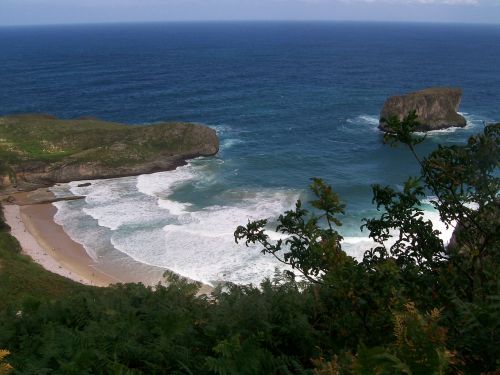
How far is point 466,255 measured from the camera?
9.02m

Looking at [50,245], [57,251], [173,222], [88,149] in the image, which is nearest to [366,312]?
[57,251]

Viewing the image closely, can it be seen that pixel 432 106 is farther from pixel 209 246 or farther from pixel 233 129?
pixel 209 246

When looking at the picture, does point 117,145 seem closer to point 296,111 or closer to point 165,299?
point 296,111

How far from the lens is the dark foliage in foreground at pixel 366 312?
606cm

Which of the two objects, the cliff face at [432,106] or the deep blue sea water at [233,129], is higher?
the cliff face at [432,106]

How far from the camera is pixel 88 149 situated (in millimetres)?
66500

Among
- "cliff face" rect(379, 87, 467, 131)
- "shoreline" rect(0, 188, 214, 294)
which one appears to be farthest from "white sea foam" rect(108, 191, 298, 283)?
"cliff face" rect(379, 87, 467, 131)

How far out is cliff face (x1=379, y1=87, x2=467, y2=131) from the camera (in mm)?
77062

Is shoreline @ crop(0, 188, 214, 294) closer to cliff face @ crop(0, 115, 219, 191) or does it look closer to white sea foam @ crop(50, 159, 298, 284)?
white sea foam @ crop(50, 159, 298, 284)

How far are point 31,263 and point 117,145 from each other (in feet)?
99.7

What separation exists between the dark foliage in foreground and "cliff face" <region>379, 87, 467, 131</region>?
7164cm

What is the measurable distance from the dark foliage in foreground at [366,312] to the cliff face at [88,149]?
2082 inches

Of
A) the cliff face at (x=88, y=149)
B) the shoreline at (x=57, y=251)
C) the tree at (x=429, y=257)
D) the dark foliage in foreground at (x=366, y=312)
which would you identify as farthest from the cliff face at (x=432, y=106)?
the tree at (x=429, y=257)

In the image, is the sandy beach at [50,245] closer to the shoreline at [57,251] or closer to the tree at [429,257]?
the shoreline at [57,251]
